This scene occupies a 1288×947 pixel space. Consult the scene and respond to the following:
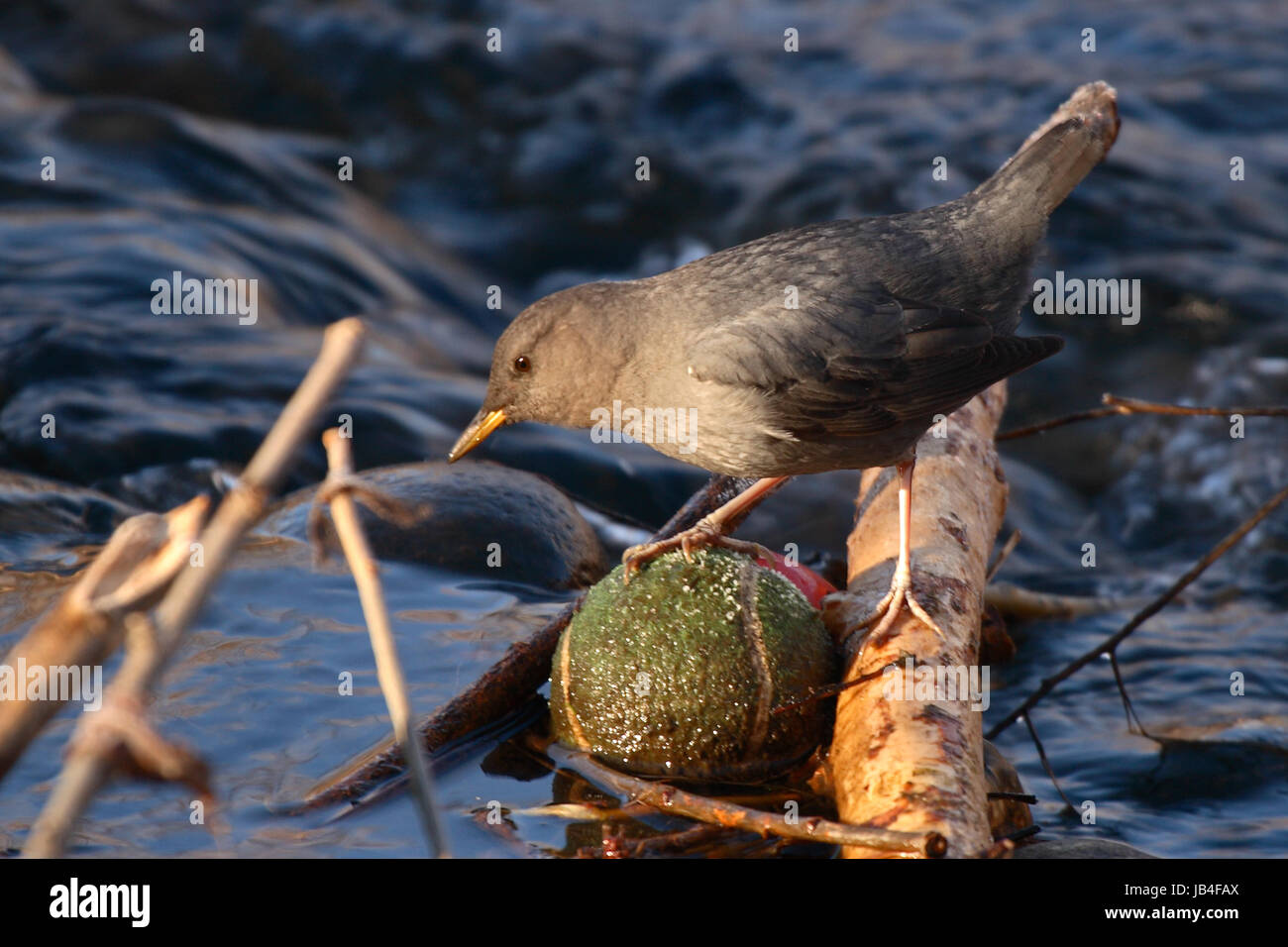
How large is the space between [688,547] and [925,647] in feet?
2.59

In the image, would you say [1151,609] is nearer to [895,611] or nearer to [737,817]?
[895,611]

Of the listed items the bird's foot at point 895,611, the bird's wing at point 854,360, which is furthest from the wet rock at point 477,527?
the bird's foot at point 895,611

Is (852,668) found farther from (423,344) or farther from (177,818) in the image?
(423,344)

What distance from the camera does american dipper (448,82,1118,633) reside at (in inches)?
161

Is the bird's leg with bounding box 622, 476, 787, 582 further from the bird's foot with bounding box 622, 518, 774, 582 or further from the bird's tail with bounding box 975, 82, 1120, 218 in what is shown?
the bird's tail with bounding box 975, 82, 1120, 218

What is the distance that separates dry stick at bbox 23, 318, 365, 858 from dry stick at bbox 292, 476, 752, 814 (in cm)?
253

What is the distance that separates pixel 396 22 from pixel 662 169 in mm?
3265

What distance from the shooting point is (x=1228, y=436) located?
357 inches

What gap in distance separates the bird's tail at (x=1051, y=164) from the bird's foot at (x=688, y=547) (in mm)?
1691

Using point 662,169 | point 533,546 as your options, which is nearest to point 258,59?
point 662,169

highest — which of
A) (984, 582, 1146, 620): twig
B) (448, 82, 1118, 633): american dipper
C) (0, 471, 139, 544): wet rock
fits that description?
(448, 82, 1118, 633): american dipper

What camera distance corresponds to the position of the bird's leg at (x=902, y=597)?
392 cm

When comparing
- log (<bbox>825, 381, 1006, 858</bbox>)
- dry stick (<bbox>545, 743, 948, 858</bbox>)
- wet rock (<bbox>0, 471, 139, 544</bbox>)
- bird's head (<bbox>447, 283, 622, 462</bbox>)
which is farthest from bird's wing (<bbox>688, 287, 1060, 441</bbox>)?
wet rock (<bbox>0, 471, 139, 544</bbox>)
